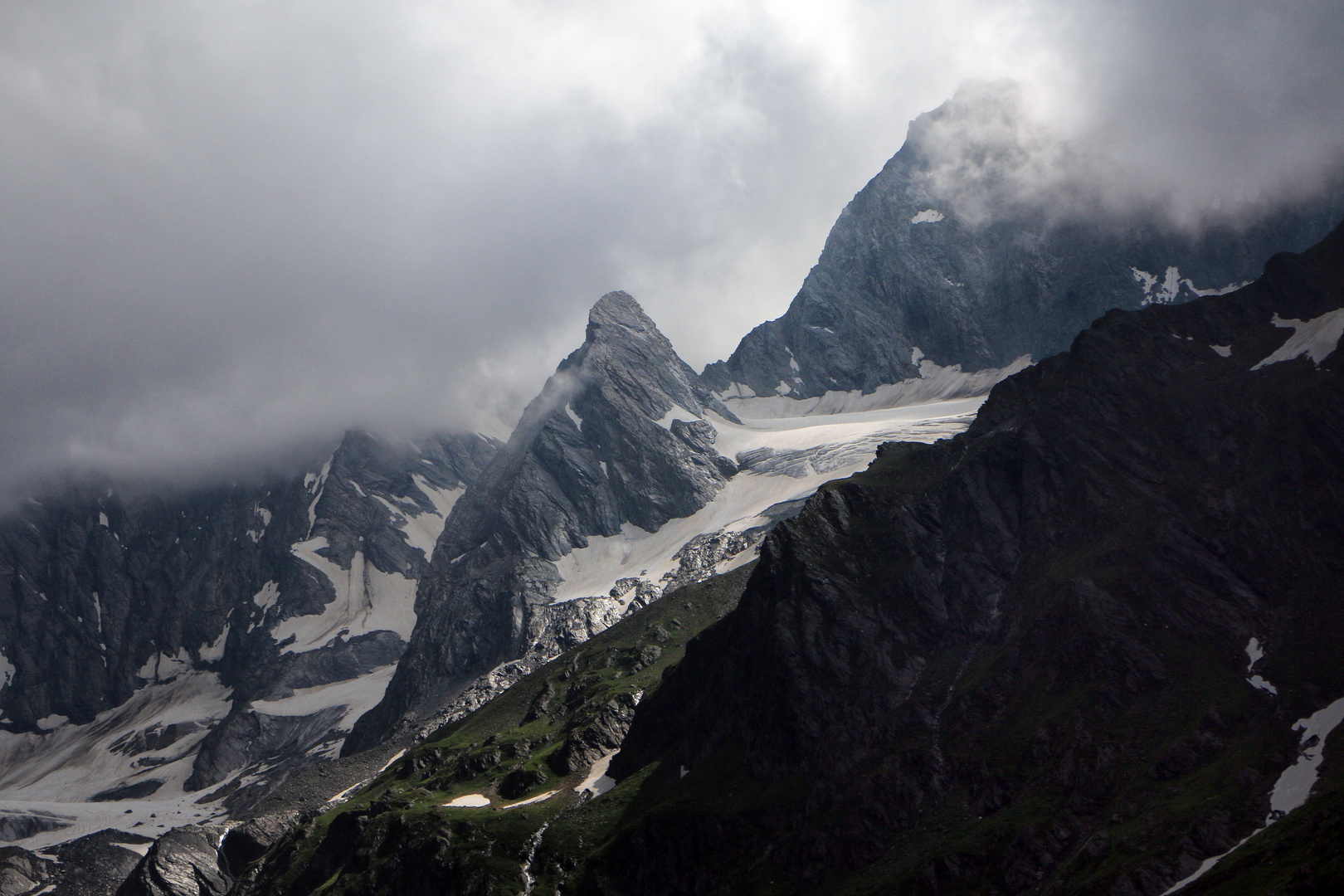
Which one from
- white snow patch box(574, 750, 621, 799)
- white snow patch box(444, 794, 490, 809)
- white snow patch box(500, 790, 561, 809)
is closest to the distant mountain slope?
white snow patch box(500, 790, 561, 809)

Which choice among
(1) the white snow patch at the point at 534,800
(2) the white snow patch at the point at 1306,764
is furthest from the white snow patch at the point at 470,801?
(2) the white snow patch at the point at 1306,764

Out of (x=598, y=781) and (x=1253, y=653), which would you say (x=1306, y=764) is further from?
(x=598, y=781)

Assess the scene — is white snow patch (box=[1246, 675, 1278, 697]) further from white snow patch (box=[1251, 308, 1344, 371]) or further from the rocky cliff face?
white snow patch (box=[1251, 308, 1344, 371])

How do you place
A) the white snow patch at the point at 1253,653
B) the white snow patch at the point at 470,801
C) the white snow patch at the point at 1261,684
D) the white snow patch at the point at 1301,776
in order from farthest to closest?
the white snow patch at the point at 470,801 → the white snow patch at the point at 1253,653 → the white snow patch at the point at 1261,684 → the white snow patch at the point at 1301,776

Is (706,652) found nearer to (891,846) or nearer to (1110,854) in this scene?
(891,846)

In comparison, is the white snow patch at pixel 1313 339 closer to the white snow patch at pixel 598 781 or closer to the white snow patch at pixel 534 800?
the white snow patch at pixel 598 781
